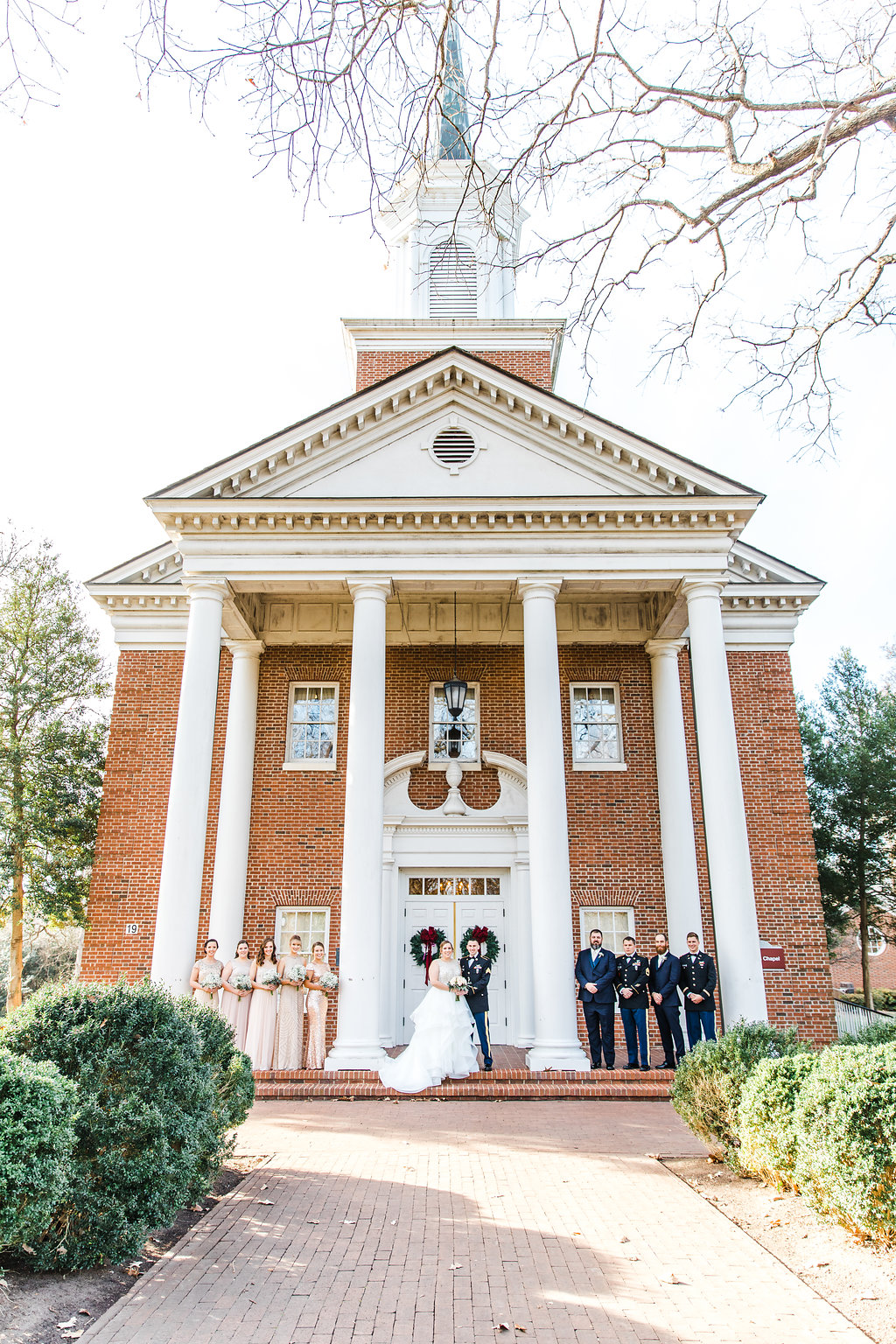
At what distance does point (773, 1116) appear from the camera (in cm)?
667

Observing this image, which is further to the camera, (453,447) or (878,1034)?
(453,447)

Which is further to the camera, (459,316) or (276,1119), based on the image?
(459,316)

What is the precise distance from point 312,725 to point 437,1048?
7.32 m

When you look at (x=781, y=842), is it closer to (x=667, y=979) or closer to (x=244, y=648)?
(x=667, y=979)

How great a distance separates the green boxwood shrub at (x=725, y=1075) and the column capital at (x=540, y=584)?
25.4ft

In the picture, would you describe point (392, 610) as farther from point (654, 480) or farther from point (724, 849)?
point (724, 849)

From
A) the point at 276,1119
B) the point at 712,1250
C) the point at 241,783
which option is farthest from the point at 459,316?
the point at 712,1250

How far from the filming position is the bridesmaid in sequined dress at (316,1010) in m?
13.0

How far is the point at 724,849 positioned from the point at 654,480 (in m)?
6.01

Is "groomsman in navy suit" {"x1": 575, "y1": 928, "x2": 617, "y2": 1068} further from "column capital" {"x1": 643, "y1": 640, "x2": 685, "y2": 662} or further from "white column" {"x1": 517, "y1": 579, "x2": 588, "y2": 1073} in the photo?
"column capital" {"x1": 643, "y1": 640, "x2": 685, "y2": 662}

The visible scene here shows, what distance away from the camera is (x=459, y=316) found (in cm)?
2081

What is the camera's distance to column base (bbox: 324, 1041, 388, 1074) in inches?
477

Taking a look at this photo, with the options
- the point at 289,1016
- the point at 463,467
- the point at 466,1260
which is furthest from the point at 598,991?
the point at 463,467

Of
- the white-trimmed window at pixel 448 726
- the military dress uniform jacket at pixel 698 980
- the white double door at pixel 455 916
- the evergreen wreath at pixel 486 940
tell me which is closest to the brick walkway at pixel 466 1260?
the military dress uniform jacket at pixel 698 980
